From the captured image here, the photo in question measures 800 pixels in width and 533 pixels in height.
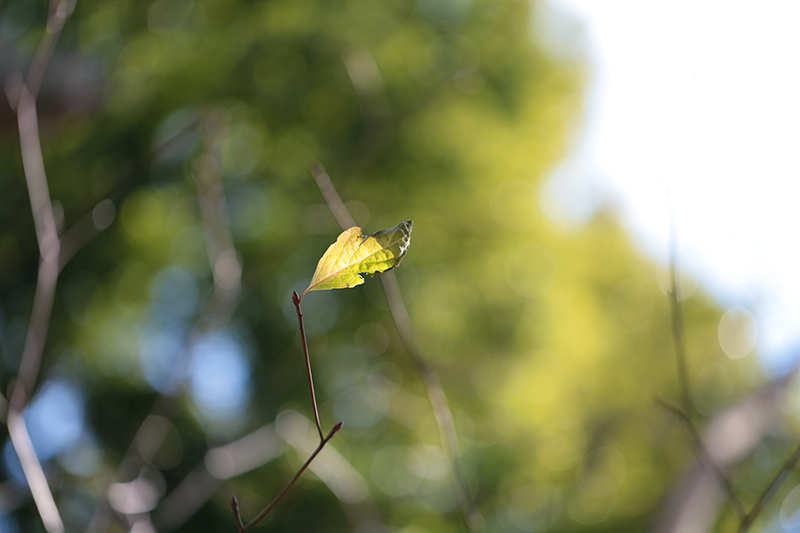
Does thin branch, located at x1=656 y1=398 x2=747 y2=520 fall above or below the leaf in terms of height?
below

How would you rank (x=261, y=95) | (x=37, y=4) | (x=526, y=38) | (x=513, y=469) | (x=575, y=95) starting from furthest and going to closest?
(x=575, y=95) < (x=526, y=38) < (x=513, y=469) < (x=261, y=95) < (x=37, y=4)

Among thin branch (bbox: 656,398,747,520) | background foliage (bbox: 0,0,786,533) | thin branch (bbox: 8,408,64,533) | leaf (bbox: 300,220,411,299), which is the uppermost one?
leaf (bbox: 300,220,411,299)

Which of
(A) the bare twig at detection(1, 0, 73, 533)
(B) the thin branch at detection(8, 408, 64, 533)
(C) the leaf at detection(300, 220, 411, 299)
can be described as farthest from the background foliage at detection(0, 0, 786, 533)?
(C) the leaf at detection(300, 220, 411, 299)

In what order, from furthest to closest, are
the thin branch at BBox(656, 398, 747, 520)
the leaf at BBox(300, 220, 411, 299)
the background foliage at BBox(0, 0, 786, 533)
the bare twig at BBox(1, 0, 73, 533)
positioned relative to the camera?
the background foliage at BBox(0, 0, 786, 533), the bare twig at BBox(1, 0, 73, 533), the thin branch at BBox(656, 398, 747, 520), the leaf at BBox(300, 220, 411, 299)

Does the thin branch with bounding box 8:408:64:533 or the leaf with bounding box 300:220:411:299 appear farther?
the thin branch with bounding box 8:408:64:533

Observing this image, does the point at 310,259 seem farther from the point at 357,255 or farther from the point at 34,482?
the point at 357,255

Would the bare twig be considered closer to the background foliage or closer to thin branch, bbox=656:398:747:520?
thin branch, bbox=656:398:747:520

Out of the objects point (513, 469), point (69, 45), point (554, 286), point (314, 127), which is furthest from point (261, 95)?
point (513, 469)

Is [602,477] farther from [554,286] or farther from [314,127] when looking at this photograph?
[314,127]
